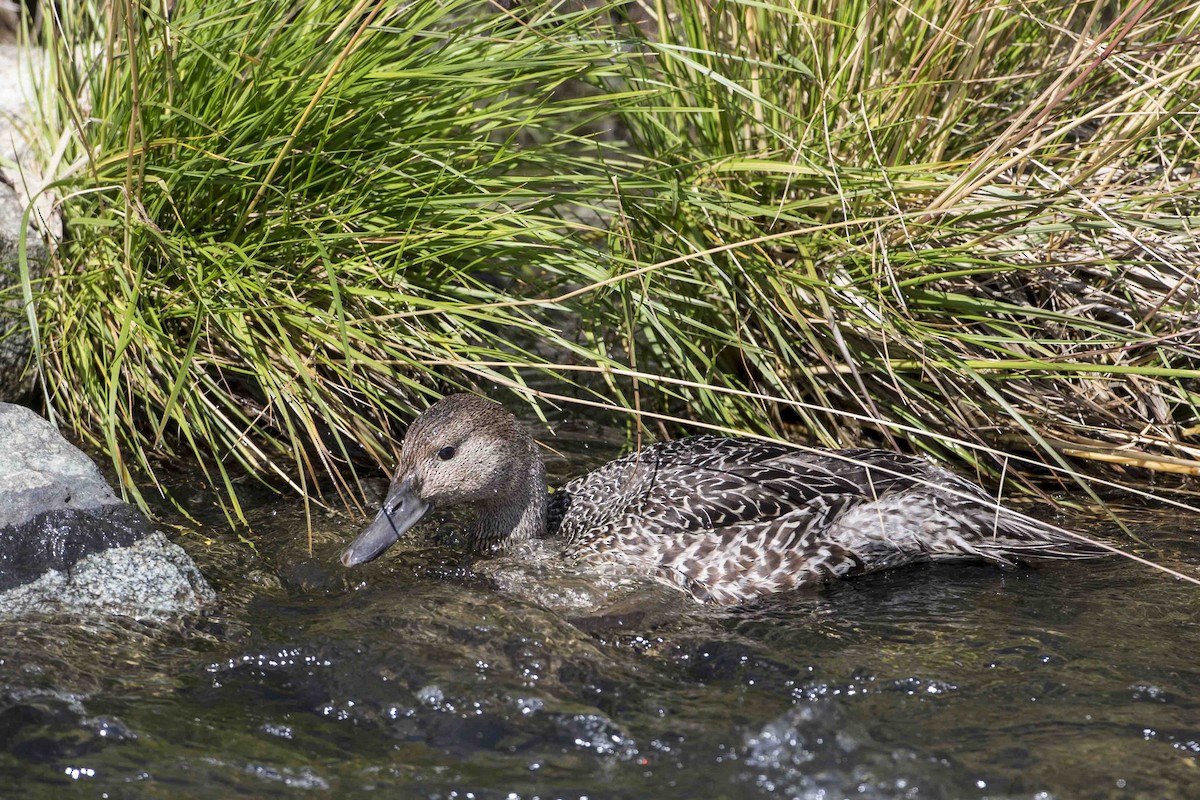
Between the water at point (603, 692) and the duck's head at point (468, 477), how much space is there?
0.72ft

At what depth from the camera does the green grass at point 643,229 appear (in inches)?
185

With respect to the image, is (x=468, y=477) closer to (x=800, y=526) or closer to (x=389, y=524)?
(x=389, y=524)

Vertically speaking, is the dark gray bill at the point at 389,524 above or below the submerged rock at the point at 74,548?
below

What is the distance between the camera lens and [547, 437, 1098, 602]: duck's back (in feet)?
14.9

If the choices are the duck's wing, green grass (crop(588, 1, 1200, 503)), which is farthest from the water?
green grass (crop(588, 1, 1200, 503))

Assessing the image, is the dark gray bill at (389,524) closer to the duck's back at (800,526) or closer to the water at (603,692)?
the water at (603,692)

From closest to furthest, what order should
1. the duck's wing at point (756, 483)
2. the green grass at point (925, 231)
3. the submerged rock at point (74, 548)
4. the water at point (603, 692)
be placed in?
the water at point (603, 692)
the submerged rock at point (74, 548)
the duck's wing at point (756, 483)
the green grass at point (925, 231)

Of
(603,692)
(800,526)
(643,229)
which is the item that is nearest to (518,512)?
(800,526)

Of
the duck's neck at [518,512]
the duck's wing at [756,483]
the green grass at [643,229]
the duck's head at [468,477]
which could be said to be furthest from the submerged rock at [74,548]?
the duck's wing at [756,483]

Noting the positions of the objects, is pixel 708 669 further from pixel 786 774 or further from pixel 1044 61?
pixel 1044 61

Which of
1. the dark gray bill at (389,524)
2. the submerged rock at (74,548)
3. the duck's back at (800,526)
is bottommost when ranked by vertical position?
the duck's back at (800,526)

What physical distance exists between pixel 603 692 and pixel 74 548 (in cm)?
176

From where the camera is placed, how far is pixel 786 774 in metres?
3.18

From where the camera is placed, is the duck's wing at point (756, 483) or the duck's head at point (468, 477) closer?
the duck's head at point (468, 477)
